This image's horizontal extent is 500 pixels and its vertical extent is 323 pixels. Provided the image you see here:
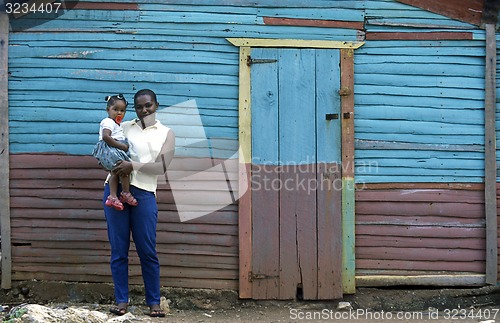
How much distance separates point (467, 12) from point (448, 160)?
4.56 ft

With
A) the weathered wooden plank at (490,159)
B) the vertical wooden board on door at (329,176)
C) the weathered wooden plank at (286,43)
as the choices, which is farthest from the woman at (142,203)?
the weathered wooden plank at (490,159)

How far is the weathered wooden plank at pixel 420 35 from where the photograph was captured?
6613 millimetres

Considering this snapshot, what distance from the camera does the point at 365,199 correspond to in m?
6.63

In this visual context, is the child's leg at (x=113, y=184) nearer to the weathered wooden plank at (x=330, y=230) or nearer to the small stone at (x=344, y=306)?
the weathered wooden plank at (x=330, y=230)

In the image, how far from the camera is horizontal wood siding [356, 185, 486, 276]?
665 cm

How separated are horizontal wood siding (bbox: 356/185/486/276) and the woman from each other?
199 cm

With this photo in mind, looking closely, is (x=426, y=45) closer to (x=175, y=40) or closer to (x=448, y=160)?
(x=448, y=160)

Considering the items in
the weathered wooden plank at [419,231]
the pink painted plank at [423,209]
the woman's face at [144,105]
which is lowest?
the weathered wooden plank at [419,231]

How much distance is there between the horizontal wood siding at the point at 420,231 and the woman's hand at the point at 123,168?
7.41ft

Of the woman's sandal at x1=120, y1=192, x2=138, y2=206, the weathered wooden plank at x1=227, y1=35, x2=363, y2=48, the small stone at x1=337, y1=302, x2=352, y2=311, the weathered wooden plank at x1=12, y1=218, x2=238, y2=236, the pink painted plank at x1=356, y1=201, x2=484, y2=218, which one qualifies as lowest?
the small stone at x1=337, y1=302, x2=352, y2=311

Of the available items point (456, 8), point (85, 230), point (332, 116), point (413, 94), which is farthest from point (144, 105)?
point (456, 8)

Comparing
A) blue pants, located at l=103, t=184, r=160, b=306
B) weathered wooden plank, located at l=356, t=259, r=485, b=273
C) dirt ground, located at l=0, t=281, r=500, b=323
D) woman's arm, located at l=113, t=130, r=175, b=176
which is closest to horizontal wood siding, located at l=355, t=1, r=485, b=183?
weathered wooden plank, located at l=356, t=259, r=485, b=273

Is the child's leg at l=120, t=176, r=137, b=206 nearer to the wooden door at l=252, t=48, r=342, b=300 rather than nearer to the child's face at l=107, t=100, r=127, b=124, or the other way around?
the child's face at l=107, t=100, r=127, b=124

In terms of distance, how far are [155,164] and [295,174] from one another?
1.49m
